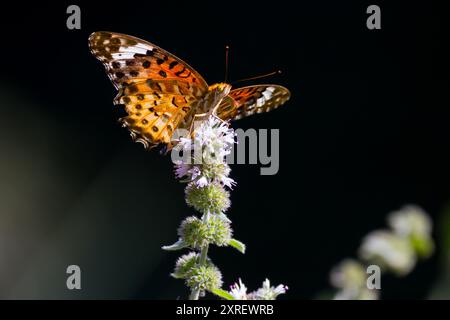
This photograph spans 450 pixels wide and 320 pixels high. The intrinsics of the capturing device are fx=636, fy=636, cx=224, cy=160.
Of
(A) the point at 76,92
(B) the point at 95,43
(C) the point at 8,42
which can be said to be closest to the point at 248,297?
(B) the point at 95,43

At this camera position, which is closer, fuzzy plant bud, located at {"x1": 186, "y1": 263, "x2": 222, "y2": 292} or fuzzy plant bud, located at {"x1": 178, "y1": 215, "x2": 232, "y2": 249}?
fuzzy plant bud, located at {"x1": 186, "y1": 263, "x2": 222, "y2": 292}

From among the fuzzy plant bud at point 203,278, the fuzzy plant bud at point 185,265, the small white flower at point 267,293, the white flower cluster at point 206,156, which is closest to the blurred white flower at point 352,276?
the small white flower at point 267,293

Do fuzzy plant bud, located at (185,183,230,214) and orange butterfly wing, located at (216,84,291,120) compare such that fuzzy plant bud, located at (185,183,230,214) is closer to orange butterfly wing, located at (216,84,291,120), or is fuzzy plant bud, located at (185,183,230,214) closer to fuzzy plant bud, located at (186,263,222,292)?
fuzzy plant bud, located at (186,263,222,292)

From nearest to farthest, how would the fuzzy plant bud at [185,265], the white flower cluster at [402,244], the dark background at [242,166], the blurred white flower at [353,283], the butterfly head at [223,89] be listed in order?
the white flower cluster at [402,244]
the blurred white flower at [353,283]
the fuzzy plant bud at [185,265]
the butterfly head at [223,89]
the dark background at [242,166]

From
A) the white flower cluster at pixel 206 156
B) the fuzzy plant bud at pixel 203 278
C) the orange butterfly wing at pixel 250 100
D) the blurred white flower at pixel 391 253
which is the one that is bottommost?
the fuzzy plant bud at pixel 203 278

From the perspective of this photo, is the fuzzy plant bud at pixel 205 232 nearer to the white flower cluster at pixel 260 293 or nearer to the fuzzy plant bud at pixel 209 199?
the fuzzy plant bud at pixel 209 199

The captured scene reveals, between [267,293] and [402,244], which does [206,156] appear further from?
[402,244]

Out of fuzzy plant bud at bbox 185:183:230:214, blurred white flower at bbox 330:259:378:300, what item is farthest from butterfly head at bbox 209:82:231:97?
blurred white flower at bbox 330:259:378:300
